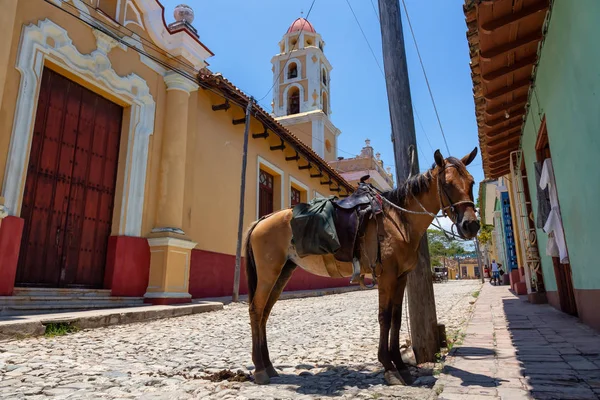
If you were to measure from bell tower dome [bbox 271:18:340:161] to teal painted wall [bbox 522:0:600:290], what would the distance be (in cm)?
1867

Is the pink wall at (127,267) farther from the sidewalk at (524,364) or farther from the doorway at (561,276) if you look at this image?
the doorway at (561,276)

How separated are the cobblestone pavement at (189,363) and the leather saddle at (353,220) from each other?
3.29 ft

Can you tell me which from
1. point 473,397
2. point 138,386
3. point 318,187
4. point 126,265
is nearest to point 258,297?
point 138,386

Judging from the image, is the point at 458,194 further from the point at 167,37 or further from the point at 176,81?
the point at 167,37

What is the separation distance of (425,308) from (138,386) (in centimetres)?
255

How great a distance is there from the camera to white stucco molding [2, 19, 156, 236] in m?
6.34

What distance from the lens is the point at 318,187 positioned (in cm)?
1927

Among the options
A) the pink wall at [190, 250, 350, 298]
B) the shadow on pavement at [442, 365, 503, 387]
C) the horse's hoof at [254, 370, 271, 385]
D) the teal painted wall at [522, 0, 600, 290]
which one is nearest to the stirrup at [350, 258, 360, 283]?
the shadow on pavement at [442, 365, 503, 387]

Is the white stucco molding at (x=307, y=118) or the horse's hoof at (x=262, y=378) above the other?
the white stucco molding at (x=307, y=118)

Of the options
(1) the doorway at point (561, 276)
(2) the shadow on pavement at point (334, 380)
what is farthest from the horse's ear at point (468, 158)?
(1) the doorway at point (561, 276)

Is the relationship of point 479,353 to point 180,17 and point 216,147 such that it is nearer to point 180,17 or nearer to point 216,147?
point 216,147

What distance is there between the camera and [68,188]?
295 inches

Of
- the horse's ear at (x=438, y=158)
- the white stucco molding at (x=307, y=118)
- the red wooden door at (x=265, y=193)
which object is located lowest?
the horse's ear at (x=438, y=158)

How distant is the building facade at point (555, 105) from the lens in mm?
3836
